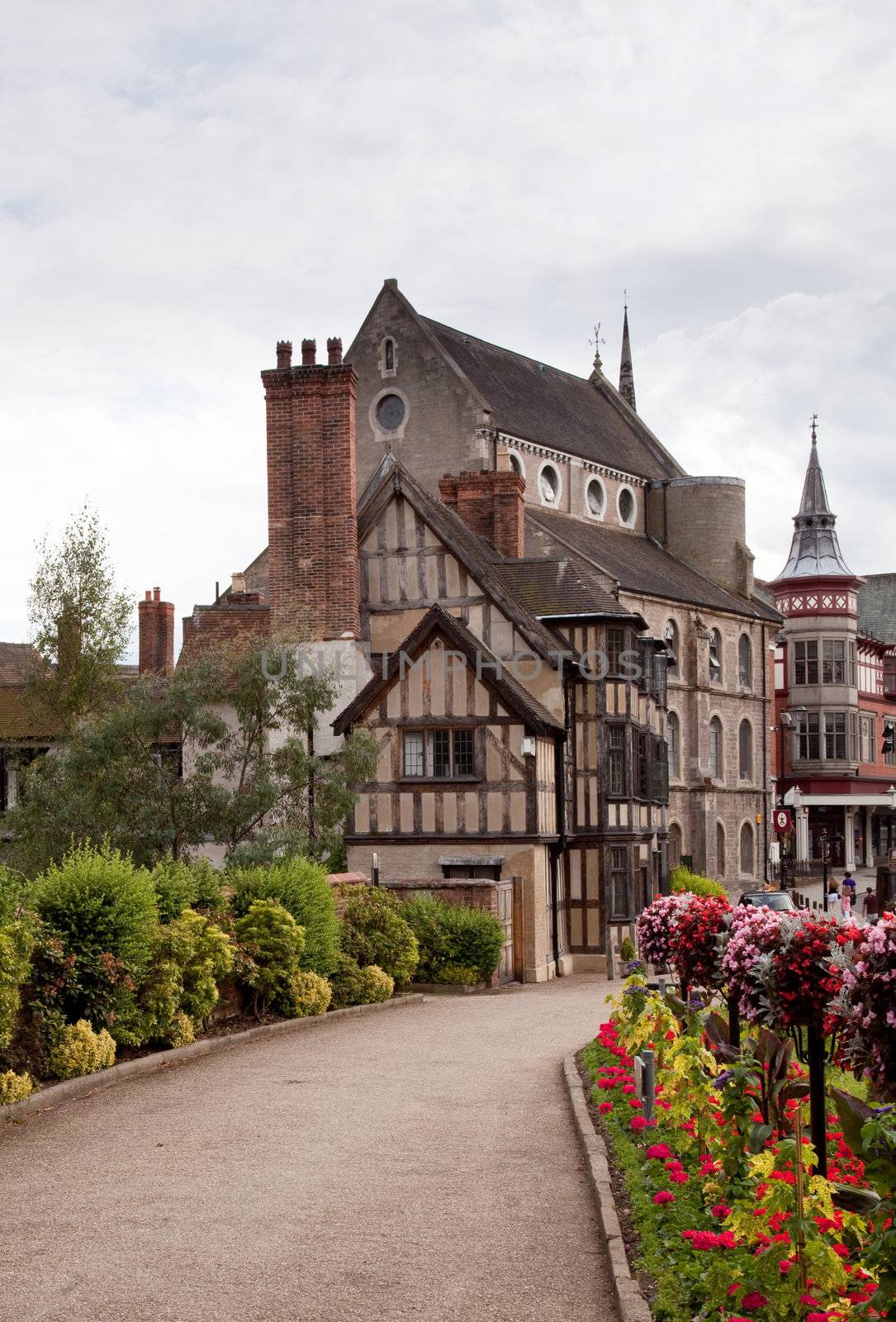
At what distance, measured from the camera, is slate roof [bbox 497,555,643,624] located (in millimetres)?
32094

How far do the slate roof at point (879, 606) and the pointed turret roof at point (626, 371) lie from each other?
16.4 meters

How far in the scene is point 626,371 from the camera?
82438mm

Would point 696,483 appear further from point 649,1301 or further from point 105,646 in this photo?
point 649,1301

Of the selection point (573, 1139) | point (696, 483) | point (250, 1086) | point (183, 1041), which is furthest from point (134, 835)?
point (696, 483)

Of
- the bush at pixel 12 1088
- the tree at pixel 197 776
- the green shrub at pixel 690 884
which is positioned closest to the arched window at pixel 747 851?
the green shrub at pixel 690 884

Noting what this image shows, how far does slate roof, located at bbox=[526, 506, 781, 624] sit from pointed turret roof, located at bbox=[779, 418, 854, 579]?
934 cm

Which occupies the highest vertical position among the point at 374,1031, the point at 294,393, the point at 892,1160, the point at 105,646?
the point at 294,393

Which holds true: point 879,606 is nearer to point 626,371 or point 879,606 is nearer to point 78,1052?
point 626,371

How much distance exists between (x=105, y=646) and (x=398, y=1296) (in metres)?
35.6

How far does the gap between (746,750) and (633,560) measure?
29.4 feet

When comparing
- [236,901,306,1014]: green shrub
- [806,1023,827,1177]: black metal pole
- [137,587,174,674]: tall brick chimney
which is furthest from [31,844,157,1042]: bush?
[137,587,174,674]: tall brick chimney

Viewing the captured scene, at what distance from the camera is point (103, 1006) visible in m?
14.1

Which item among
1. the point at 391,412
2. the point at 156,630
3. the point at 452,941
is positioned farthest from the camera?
the point at 391,412

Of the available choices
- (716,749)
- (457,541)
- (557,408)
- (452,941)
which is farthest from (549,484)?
(452,941)
